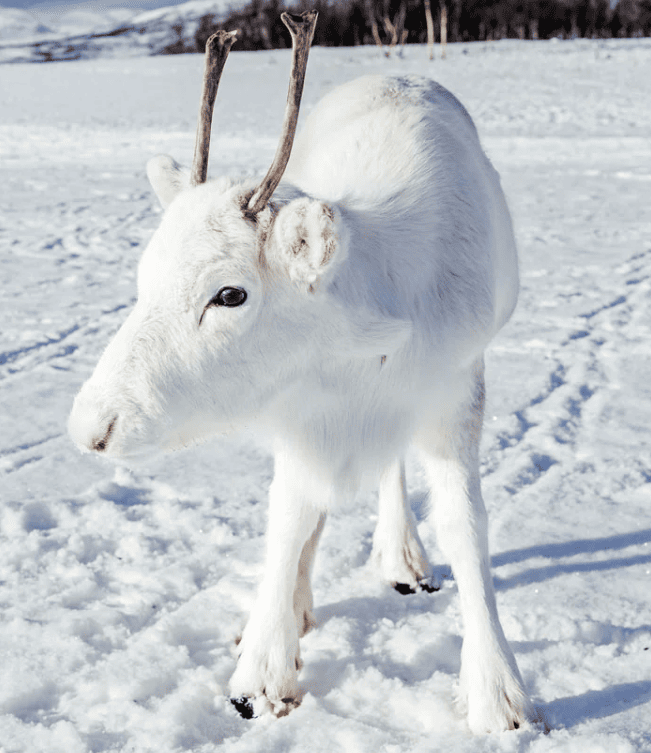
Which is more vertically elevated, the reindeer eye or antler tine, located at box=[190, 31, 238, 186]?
antler tine, located at box=[190, 31, 238, 186]

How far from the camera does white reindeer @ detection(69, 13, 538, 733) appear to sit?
1773 millimetres

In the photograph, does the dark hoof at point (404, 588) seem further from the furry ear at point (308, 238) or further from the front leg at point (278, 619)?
the furry ear at point (308, 238)

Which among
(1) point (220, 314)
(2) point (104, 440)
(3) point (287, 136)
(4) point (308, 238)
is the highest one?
(3) point (287, 136)

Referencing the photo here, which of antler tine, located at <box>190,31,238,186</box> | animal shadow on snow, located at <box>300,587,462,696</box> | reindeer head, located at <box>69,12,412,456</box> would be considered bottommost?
animal shadow on snow, located at <box>300,587,462,696</box>

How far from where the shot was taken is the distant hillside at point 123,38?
135ft

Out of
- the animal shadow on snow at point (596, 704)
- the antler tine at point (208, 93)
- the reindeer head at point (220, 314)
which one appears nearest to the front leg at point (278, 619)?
the reindeer head at point (220, 314)

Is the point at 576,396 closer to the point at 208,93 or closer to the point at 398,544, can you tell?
the point at 398,544

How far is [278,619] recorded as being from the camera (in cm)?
248

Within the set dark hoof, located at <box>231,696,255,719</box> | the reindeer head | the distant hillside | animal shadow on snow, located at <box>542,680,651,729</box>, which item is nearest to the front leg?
dark hoof, located at <box>231,696,255,719</box>

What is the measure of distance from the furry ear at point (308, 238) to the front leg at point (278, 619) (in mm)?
740

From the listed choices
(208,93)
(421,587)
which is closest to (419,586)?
(421,587)

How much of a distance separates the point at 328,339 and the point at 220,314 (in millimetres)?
301

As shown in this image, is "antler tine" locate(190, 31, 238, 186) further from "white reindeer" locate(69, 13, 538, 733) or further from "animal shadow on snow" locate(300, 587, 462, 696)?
"animal shadow on snow" locate(300, 587, 462, 696)

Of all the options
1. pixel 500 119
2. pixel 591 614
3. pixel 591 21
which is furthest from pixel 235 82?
pixel 591 21
